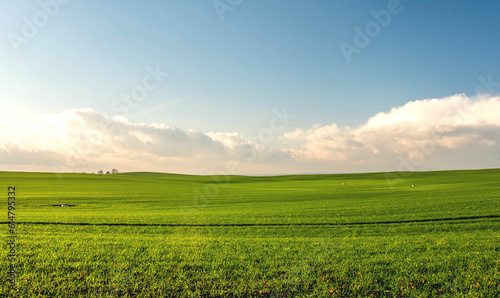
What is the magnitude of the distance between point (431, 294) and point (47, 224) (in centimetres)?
1934

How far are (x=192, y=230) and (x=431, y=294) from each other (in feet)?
39.0

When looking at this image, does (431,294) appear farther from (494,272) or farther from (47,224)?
(47,224)

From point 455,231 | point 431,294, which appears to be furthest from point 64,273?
point 455,231

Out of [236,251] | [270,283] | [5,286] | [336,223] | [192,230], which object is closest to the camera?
[5,286]

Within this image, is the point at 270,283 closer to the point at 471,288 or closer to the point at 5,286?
the point at 471,288

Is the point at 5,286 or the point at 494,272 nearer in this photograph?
the point at 5,286

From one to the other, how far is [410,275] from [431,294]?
110 centimetres

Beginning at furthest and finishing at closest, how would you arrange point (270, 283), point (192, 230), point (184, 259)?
point (192, 230), point (184, 259), point (270, 283)

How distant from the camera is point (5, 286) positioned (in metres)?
7.85

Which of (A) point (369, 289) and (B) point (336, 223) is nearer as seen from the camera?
(A) point (369, 289)

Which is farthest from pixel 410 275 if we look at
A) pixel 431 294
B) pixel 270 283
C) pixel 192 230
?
pixel 192 230

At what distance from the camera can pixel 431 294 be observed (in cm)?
799

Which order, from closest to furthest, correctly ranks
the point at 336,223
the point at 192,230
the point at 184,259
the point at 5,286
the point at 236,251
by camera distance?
the point at 5,286 → the point at 184,259 → the point at 236,251 → the point at 192,230 → the point at 336,223

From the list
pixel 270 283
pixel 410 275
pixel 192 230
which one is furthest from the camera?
pixel 192 230
